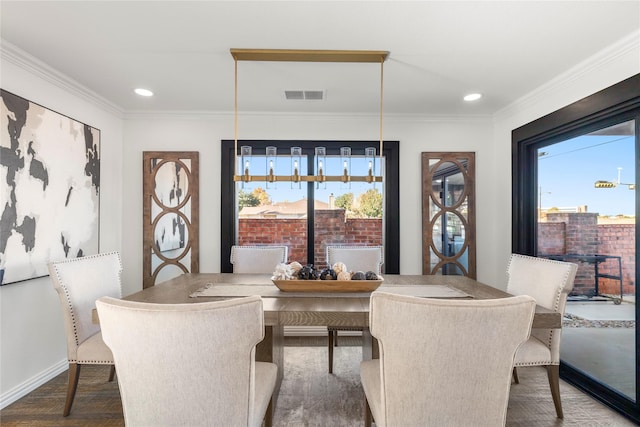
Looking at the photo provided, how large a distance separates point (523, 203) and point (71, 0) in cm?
361

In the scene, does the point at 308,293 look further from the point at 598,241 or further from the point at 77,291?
the point at 598,241

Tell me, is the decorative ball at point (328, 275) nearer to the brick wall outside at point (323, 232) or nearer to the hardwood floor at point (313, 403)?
the hardwood floor at point (313, 403)

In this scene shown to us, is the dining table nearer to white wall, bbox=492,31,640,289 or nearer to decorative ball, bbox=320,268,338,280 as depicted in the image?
decorative ball, bbox=320,268,338,280

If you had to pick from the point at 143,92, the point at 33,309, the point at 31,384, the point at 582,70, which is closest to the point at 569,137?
the point at 582,70

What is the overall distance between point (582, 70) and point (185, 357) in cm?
304

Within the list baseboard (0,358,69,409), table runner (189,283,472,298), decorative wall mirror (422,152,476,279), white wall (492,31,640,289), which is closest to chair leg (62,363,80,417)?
baseboard (0,358,69,409)

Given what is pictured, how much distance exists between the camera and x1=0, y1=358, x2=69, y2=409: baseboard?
2203mm

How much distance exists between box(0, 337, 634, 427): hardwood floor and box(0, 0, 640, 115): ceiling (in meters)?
2.30

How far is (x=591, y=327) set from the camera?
8.73ft

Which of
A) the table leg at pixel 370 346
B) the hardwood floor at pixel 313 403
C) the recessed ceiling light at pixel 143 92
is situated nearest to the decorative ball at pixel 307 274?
the table leg at pixel 370 346

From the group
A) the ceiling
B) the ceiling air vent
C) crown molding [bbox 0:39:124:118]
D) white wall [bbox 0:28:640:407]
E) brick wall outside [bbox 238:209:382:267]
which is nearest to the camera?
the ceiling

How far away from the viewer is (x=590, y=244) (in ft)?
8.19

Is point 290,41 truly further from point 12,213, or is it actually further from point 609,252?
point 609,252

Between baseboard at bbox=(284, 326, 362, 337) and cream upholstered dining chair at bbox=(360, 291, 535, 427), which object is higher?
cream upholstered dining chair at bbox=(360, 291, 535, 427)
